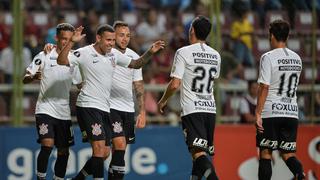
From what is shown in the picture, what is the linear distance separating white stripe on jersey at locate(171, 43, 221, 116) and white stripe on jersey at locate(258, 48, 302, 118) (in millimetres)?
715

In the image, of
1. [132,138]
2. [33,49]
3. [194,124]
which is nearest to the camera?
[194,124]

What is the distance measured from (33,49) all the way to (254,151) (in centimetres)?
380

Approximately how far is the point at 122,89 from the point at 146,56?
1146 mm

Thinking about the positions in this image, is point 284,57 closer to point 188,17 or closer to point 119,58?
point 119,58

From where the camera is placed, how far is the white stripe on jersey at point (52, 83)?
12438 millimetres

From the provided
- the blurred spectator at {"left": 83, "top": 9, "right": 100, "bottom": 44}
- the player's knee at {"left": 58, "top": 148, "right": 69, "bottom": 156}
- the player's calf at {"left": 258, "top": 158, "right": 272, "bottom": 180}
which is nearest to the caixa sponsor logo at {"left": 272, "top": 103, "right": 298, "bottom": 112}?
the player's calf at {"left": 258, "top": 158, "right": 272, "bottom": 180}

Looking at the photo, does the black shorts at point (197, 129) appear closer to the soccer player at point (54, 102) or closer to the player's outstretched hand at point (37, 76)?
the soccer player at point (54, 102)

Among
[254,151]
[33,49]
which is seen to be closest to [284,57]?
[254,151]

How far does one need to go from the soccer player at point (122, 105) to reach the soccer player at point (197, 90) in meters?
1.03

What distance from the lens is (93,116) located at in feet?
38.9

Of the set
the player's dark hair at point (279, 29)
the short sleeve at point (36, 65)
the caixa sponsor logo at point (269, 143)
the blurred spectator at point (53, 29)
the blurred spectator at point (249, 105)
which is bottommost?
the caixa sponsor logo at point (269, 143)

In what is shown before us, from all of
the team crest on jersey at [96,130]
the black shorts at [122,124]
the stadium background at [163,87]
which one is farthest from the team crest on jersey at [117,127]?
the stadium background at [163,87]

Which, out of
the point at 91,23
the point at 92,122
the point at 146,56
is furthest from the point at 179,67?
the point at 91,23

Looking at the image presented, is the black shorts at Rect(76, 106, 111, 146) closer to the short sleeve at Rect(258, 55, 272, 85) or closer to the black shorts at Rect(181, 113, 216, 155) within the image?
the black shorts at Rect(181, 113, 216, 155)
